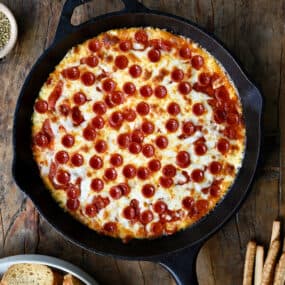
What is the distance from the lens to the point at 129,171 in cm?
321

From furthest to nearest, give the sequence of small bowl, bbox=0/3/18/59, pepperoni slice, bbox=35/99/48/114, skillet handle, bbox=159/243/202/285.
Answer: small bowl, bbox=0/3/18/59, pepperoni slice, bbox=35/99/48/114, skillet handle, bbox=159/243/202/285

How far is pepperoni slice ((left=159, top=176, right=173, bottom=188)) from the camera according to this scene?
3191mm

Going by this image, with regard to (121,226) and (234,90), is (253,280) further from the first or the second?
(234,90)

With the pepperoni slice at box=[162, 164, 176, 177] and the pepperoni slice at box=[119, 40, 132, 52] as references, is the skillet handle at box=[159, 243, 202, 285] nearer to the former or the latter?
the pepperoni slice at box=[162, 164, 176, 177]

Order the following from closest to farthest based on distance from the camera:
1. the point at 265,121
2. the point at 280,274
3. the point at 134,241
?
the point at 280,274 < the point at 134,241 < the point at 265,121

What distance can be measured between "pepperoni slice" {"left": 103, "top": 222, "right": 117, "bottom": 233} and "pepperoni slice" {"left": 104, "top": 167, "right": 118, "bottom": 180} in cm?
25

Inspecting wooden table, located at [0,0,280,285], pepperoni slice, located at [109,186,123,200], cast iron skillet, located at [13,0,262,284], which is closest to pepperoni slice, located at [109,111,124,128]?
pepperoni slice, located at [109,186,123,200]

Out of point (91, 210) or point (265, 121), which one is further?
point (265, 121)

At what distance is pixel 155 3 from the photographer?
3.42m

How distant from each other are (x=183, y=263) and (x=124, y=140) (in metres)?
0.71

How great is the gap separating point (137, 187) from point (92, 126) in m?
0.41

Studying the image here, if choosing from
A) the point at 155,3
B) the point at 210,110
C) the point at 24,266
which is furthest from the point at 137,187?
the point at 155,3

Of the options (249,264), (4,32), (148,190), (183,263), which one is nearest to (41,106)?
(4,32)

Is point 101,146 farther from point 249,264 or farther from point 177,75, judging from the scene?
point 249,264
